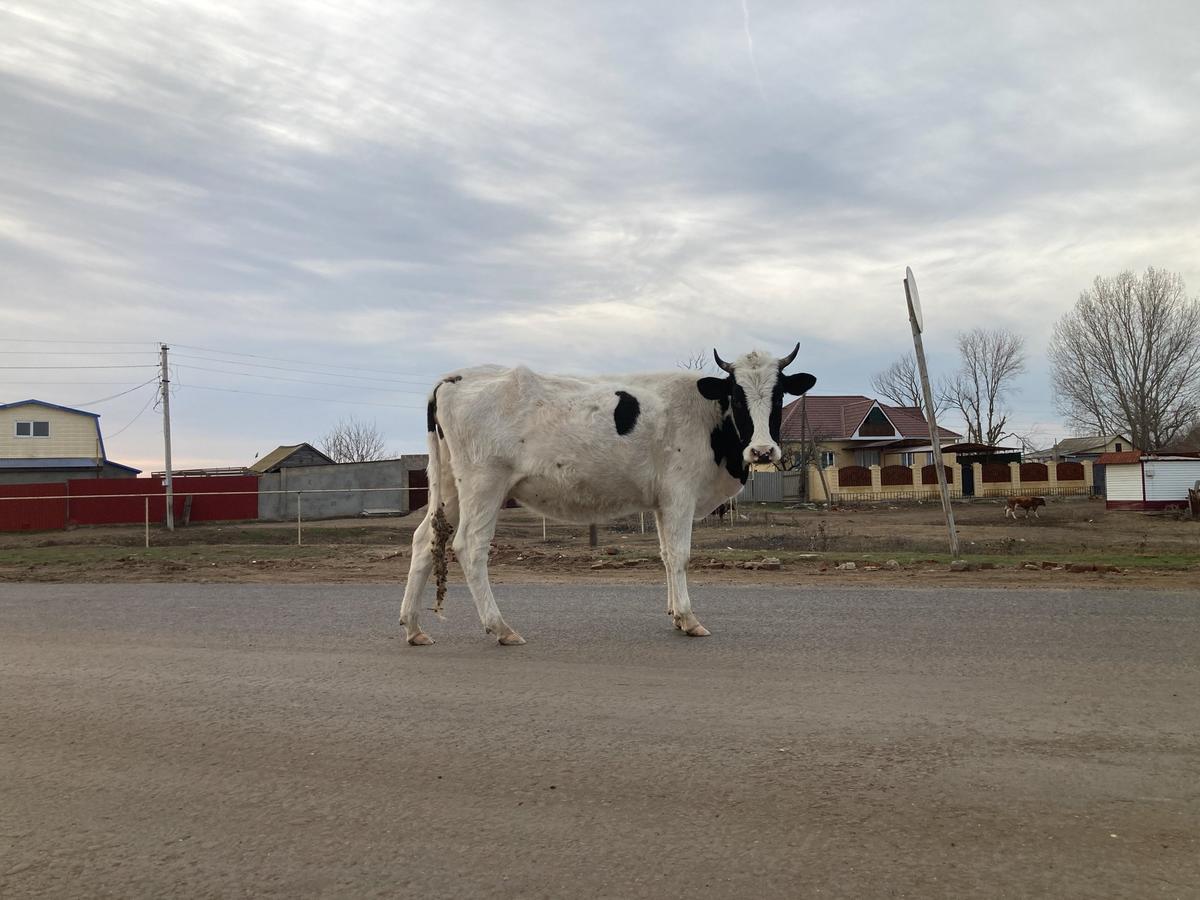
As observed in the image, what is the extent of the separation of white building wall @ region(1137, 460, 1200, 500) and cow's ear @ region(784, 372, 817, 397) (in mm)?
31341

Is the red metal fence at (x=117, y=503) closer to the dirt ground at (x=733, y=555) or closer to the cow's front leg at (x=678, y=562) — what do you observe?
the dirt ground at (x=733, y=555)

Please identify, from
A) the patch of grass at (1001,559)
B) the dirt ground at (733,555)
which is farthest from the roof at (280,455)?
the patch of grass at (1001,559)

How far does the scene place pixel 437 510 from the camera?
7371mm

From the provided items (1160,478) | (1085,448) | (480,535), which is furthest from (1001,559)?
(1085,448)

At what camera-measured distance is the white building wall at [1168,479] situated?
33.7 metres

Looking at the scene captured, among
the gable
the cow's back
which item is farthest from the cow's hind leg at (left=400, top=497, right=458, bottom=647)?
the gable

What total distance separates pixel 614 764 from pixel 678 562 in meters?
3.55

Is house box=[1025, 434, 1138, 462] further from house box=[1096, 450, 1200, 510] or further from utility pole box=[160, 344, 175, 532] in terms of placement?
utility pole box=[160, 344, 175, 532]

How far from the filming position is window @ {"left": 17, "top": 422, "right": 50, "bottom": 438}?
54316 mm

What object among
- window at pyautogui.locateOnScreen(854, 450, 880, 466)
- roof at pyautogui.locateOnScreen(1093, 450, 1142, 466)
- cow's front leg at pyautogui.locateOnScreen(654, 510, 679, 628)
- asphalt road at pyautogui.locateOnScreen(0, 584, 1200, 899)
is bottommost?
asphalt road at pyautogui.locateOnScreen(0, 584, 1200, 899)

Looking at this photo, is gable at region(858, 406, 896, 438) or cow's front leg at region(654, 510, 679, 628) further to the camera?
gable at region(858, 406, 896, 438)

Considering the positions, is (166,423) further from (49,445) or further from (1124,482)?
(1124,482)

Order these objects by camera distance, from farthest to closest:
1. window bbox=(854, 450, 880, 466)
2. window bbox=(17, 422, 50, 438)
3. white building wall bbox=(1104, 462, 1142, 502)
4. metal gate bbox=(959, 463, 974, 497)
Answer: window bbox=(854, 450, 880, 466), metal gate bbox=(959, 463, 974, 497), window bbox=(17, 422, 50, 438), white building wall bbox=(1104, 462, 1142, 502)

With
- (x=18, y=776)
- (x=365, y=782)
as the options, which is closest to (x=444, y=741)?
(x=365, y=782)
